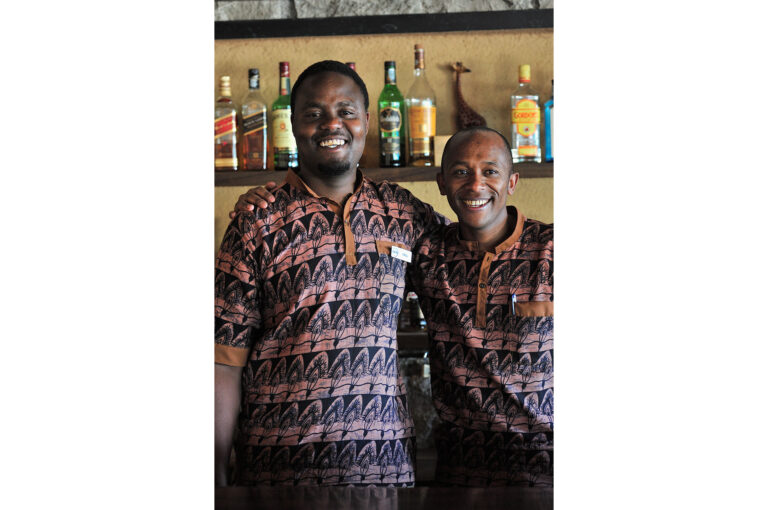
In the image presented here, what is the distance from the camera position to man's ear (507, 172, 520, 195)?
1120 mm

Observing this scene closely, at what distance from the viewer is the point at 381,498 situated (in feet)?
3.45

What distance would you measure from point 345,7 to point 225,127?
0.31 meters

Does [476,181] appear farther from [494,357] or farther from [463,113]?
[494,357]

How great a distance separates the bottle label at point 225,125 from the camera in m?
1.30

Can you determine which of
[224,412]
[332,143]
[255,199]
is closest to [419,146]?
[332,143]

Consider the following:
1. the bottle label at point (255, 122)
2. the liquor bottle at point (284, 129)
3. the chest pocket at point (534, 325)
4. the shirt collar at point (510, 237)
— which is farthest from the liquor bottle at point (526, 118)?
the bottle label at point (255, 122)

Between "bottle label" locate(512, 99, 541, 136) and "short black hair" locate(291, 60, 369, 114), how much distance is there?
265 millimetres

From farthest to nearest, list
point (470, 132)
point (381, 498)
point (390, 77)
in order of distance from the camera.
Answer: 1. point (390, 77)
2. point (470, 132)
3. point (381, 498)

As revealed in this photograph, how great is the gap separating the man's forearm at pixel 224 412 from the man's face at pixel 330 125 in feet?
1.14

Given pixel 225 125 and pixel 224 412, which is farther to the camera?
pixel 225 125

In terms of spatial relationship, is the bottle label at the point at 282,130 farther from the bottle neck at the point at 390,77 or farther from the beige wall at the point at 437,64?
the bottle neck at the point at 390,77

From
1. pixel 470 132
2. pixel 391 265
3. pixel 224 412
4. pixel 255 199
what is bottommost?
pixel 224 412
